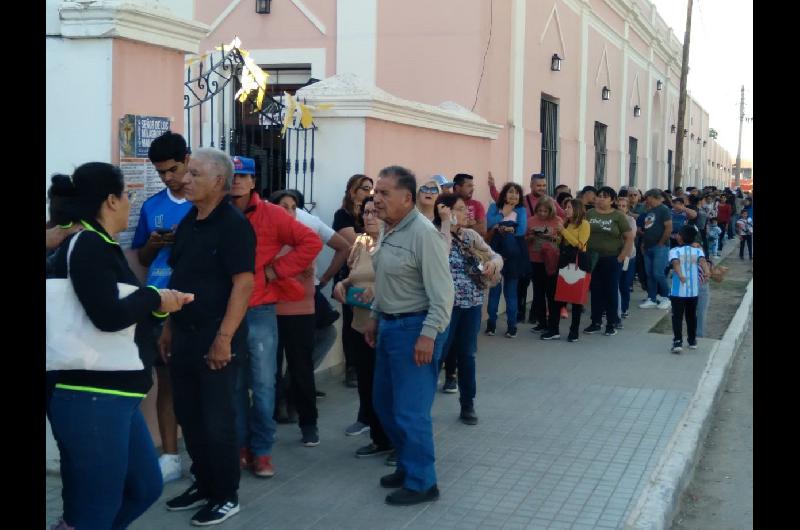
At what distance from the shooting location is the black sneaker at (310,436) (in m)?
6.74

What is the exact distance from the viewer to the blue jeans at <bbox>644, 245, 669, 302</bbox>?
1458cm

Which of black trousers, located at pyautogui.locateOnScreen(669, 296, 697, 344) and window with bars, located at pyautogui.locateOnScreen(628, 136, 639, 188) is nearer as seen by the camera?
black trousers, located at pyautogui.locateOnScreen(669, 296, 697, 344)

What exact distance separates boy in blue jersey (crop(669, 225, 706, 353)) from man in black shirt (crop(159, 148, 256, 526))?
6958 mm

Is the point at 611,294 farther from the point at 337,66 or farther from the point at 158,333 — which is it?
the point at 158,333

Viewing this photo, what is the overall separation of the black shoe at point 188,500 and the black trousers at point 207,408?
19 centimetres

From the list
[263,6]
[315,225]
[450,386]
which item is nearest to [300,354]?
[315,225]

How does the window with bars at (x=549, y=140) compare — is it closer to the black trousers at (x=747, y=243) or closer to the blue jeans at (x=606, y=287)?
the blue jeans at (x=606, y=287)

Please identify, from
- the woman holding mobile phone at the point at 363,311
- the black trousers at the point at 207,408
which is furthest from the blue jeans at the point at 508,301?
the black trousers at the point at 207,408

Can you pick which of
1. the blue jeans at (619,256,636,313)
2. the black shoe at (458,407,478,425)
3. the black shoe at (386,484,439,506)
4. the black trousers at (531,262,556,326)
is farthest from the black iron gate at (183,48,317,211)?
the blue jeans at (619,256,636,313)

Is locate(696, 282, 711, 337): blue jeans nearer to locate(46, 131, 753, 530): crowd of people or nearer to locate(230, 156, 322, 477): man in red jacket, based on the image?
locate(46, 131, 753, 530): crowd of people

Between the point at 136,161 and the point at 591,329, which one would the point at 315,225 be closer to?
the point at 136,161

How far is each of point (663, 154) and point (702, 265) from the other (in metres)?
24.4

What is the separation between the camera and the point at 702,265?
1106 centimetres
